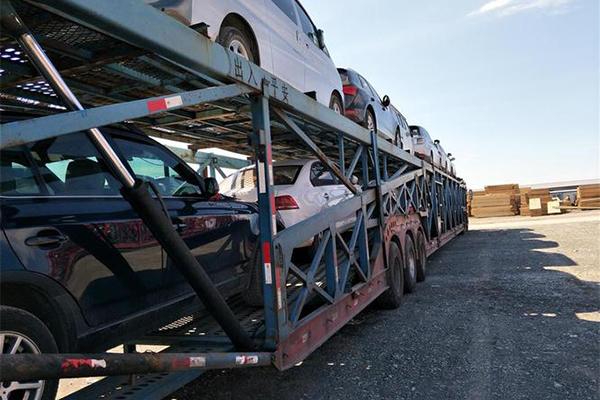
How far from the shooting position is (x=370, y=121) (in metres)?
8.26

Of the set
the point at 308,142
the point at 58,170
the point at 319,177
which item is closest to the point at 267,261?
the point at 308,142

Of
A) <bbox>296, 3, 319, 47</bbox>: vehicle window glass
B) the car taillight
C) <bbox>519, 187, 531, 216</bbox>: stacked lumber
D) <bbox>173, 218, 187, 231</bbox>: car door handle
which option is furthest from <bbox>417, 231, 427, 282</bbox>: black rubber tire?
<bbox>519, 187, 531, 216</bbox>: stacked lumber

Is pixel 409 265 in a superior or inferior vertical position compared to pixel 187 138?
inferior

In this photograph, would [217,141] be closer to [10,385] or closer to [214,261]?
[214,261]

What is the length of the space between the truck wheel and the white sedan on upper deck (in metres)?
1.89

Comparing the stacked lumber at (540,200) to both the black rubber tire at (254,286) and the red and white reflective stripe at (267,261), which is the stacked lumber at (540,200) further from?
the red and white reflective stripe at (267,261)

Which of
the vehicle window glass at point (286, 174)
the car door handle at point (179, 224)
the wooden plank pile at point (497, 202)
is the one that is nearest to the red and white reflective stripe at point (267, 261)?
the car door handle at point (179, 224)

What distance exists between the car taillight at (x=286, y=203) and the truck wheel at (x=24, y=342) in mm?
3311

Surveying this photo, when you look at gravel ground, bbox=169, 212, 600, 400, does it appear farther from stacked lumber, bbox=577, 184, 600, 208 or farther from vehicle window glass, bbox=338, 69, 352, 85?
stacked lumber, bbox=577, 184, 600, 208

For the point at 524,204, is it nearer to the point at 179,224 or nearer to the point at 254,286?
the point at 254,286

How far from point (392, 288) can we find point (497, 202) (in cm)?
2690

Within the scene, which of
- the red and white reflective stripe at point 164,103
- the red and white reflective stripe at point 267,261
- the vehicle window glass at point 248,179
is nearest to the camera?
the red and white reflective stripe at point 164,103

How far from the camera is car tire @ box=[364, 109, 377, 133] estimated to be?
7984 millimetres

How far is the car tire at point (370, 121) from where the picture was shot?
7984 mm
